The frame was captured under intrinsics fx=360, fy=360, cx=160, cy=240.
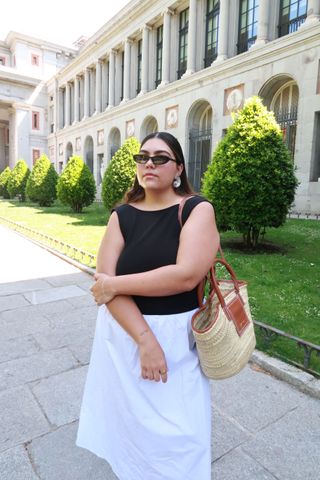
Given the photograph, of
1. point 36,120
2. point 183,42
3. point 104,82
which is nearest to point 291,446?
point 183,42

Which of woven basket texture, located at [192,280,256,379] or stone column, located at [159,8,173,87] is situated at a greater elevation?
stone column, located at [159,8,173,87]

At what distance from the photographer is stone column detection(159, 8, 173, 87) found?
27.1m

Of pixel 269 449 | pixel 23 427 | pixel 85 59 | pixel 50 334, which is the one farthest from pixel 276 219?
pixel 85 59

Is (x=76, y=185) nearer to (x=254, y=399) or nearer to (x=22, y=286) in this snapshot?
(x=22, y=286)

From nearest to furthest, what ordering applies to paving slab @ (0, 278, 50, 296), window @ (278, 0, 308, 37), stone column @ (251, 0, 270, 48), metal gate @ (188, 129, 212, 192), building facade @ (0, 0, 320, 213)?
1. paving slab @ (0, 278, 50, 296)
2. building facade @ (0, 0, 320, 213)
3. window @ (278, 0, 308, 37)
4. stone column @ (251, 0, 270, 48)
5. metal gate @ (188, 129, 212, 192)

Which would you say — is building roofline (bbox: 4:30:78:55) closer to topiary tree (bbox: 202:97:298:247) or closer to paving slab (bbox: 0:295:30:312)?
topiary tree (bbox: 202:97:298:247)

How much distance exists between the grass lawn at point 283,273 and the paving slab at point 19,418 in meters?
2.43

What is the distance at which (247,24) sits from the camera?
2191cm

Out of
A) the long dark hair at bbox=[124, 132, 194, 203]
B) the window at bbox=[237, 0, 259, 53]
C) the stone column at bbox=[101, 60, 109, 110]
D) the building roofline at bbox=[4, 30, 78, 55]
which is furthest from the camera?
the building roofline at bbox=[4, 30, 78, 55]

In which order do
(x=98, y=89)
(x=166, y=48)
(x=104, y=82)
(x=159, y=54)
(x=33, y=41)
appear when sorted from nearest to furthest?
1. (x=166, y=48)
2. (x=159, y=54)
3. (x=98, y=89)
4. (x=104, y=82)
5. (x=33, y=41)

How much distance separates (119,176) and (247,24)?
13.9 meters

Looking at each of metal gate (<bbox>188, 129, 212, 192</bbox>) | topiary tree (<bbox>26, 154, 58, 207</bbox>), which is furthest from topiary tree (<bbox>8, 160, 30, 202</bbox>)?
metal gate (<bbox>188, 129, 212, 192</bbox>)

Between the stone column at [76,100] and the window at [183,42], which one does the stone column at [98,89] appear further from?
the window at [183,42]

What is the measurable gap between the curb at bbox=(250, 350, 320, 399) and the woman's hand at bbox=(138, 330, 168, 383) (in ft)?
7.12
